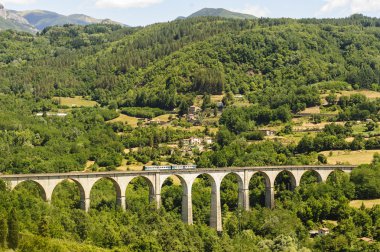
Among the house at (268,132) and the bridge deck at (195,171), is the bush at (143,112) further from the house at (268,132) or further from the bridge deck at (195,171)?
the bridge deck at (195,171)

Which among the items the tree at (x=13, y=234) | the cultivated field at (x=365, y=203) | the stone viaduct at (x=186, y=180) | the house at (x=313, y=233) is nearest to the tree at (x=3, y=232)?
the tree at (x=13, y=234)

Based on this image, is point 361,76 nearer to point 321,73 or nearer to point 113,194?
point 321,73

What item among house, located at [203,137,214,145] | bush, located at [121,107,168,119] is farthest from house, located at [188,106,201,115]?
house, located at [203,137,214,145]

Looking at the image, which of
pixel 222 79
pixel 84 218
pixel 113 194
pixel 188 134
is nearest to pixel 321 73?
pixel 222 79

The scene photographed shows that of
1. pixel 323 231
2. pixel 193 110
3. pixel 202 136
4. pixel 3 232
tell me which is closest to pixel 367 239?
pixel 323 231

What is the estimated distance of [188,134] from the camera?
410 ft

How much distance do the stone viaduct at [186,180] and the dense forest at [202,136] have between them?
56.3 inches

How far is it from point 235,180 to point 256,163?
6.19 metres

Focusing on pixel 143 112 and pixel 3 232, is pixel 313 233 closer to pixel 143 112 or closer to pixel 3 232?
pixel 3 232

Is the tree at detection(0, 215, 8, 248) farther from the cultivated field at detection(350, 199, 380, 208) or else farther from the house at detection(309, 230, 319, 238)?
the cultivated field at detection(350, 199, 380, 208)

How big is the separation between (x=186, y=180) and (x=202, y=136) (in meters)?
52.1

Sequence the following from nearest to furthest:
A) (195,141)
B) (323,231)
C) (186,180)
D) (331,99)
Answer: (323,231), (186,180), (195,141), (331,99)

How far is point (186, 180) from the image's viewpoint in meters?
72.2

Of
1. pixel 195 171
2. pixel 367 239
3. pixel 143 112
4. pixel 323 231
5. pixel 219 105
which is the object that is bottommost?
pixel 367 239
